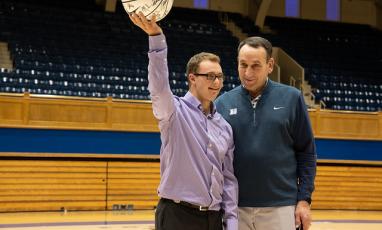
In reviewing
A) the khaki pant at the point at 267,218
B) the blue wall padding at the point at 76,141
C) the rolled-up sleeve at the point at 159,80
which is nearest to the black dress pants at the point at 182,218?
the khaki pant at the point at 267,218

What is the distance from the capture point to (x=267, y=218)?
99.4 inches

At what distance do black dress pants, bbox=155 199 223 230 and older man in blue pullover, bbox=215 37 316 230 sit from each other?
279mm

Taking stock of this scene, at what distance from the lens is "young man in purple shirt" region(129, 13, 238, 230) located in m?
2.25

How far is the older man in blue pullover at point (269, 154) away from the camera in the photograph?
252 cm

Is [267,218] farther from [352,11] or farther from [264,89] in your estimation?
[352,11]

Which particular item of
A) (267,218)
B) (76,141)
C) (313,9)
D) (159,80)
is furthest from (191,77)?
(313,9)

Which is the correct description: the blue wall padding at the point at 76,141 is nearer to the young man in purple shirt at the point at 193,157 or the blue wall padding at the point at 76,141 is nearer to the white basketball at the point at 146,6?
the young man in purple shirt at the point at 193,157

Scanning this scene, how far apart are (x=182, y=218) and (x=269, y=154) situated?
501 millimetres

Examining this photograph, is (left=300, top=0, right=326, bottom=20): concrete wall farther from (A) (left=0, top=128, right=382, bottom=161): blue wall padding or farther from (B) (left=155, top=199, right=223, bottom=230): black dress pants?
(B) (left=155, top=199, right=223, bottom=230): black dress pants

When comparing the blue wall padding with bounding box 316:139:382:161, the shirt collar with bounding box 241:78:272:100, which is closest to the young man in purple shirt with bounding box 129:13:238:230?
the shirt collar with bounding box 241:78:272:100

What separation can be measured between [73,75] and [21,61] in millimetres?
1137

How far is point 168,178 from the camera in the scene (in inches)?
90.4

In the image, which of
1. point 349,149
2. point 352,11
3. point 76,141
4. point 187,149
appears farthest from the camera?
point 352,11

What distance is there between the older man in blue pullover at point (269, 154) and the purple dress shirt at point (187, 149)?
16 centimetres
